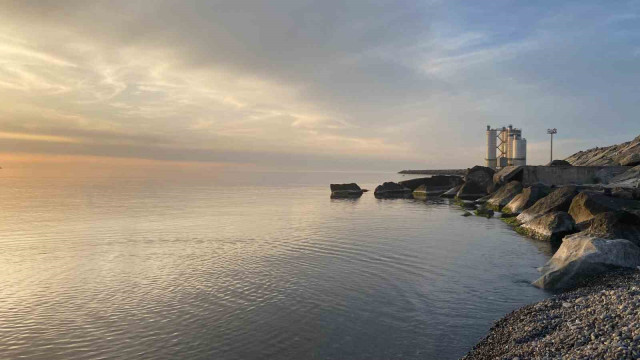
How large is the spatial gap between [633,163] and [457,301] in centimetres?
5663

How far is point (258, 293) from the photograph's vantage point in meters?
17.3

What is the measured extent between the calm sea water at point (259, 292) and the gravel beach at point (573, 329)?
921 mm

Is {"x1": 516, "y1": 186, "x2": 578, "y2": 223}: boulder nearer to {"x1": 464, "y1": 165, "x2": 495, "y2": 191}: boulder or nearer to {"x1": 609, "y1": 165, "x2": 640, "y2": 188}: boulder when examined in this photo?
{"x1": 609, "y1": 165, "x2": 640, "y2": 188}: boulder

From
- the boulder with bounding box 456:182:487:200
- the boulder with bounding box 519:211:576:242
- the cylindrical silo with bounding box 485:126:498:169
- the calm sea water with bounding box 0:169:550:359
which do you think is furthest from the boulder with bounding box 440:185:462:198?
the cylindrical silo with bounding box 485:126:498:169

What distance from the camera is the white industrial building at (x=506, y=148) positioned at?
108438 mm

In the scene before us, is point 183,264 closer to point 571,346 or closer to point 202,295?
point 202,295

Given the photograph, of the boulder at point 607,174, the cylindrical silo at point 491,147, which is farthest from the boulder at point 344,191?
the cylindrical silo at point 491,147

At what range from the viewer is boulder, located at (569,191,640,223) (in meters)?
27.6

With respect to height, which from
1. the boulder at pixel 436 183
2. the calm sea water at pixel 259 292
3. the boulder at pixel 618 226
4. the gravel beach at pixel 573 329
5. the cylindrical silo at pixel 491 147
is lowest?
the calm sea water at pixel 259 292

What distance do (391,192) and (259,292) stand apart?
2469 inches

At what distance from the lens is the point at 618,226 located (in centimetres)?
2273

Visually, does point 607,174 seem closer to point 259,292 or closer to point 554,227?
point 554,227

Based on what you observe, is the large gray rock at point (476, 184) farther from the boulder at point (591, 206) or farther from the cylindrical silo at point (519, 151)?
the cylindrical silo at point (519, 151)

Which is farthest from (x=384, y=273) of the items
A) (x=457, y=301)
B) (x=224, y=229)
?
(x=224, y=229)
